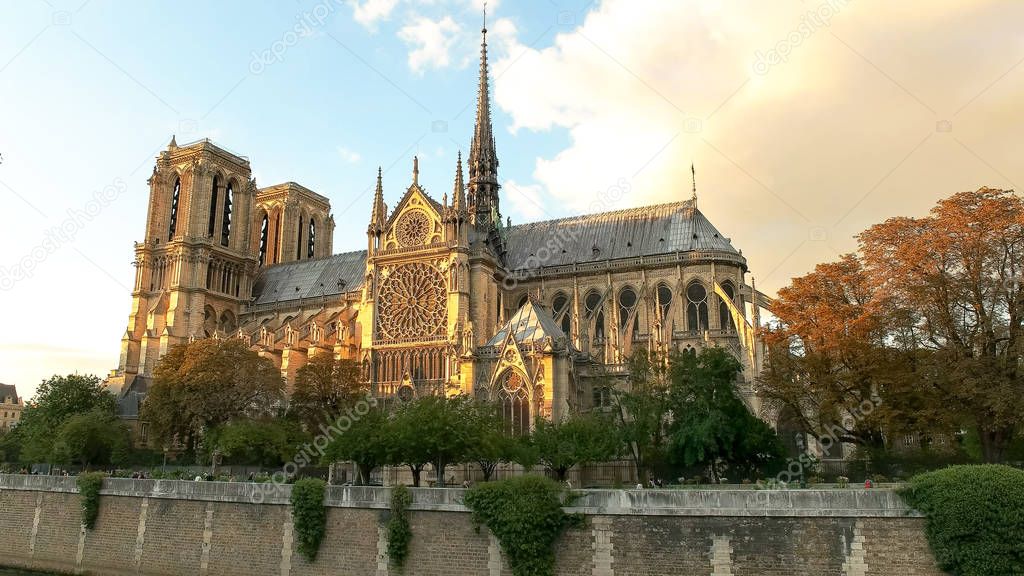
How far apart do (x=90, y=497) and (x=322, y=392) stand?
614 inches

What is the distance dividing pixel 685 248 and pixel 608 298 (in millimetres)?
6309

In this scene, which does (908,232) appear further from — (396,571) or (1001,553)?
(396,571)

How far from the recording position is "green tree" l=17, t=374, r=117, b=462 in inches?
1897

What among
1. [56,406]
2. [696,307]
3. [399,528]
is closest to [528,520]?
[399,528]

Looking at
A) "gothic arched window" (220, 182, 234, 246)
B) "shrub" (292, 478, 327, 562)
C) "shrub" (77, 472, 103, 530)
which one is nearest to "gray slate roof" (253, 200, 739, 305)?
"gothic arched window" (220, 182, 234, 246)

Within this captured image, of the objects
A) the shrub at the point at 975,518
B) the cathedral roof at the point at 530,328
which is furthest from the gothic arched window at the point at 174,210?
the shrub at the point at 975,518

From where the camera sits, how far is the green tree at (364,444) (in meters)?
30.9

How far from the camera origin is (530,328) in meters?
43.0

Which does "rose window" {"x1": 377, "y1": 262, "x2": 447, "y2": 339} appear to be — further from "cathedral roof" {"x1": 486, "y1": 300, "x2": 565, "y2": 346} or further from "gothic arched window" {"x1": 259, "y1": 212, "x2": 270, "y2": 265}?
"gothic arched window" {"x1": 259, "y1": 212, "x2": 270, "y2": 265}

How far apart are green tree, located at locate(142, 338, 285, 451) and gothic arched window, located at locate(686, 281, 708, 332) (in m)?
25.9

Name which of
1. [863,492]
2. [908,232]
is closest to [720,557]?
[863,492]

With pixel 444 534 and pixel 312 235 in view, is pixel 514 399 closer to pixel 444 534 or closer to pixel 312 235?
pixel 444 534

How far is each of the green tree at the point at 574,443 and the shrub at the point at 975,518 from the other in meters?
14.3

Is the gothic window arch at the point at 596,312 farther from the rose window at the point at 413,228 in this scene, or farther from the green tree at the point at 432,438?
the green tree at the point at 432,438
